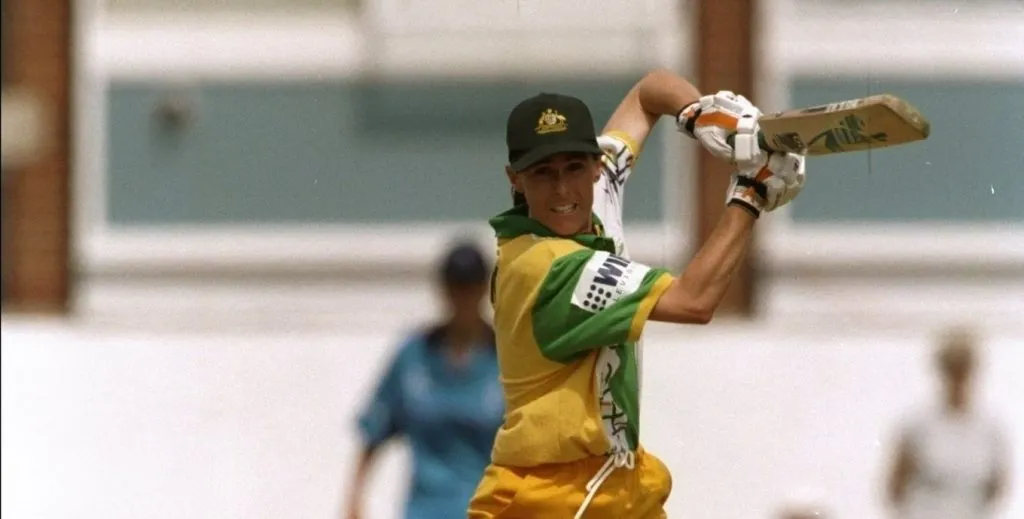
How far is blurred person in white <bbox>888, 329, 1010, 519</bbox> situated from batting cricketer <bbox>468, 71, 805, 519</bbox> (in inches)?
122

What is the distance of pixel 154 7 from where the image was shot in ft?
27.7

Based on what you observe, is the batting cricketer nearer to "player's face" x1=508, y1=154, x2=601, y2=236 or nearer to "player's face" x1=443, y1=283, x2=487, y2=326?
"player's face" x1=508, y1=154, x2=601, y2=236

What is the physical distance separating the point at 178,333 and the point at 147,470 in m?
0.65

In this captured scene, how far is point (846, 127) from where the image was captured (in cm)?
351

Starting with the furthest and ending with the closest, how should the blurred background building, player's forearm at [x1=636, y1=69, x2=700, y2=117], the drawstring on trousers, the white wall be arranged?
1. the blurred background building
2. the white wall
3. player's forearm at [x1=636, y1=69, x2=700, y2=117]
4. the drawstring on trousers

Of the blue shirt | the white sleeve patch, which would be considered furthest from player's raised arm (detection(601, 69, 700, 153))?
the blue shirt

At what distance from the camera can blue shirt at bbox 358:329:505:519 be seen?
17.5 feet

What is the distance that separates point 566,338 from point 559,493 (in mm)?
326

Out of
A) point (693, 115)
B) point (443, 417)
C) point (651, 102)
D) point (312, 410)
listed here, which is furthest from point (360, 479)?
point (312, 410)

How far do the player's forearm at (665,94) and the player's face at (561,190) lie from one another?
0.33m

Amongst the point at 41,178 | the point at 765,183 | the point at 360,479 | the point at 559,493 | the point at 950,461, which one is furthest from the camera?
the point at 41,178

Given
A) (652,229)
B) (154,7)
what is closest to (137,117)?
(154,7)

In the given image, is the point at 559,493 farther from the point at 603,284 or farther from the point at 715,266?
the point at 715,266

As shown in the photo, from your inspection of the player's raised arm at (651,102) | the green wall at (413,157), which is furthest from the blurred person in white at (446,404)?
the green wall at (413,157)
